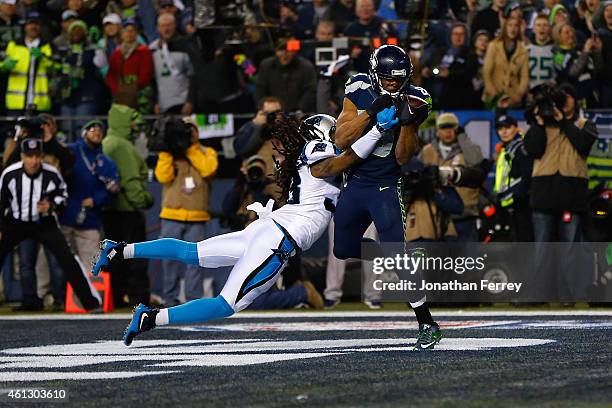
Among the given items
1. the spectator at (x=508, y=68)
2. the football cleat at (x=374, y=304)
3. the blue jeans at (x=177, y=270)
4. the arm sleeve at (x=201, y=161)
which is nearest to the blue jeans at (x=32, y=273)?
the blue jeans at (x=177, y=270)

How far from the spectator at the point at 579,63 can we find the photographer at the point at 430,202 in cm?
220

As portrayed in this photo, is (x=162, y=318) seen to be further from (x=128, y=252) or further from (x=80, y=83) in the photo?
(x=80, y=83)

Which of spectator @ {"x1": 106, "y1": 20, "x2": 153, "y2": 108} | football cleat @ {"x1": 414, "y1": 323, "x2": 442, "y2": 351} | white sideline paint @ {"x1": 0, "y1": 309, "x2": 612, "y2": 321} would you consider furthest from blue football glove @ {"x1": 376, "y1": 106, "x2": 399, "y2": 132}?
spectator @ {"x1": 106, "y1": 20, "x2": 153, "y2": 108}

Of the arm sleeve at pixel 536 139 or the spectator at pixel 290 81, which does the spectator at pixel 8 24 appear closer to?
the spectator at pixel 290 81

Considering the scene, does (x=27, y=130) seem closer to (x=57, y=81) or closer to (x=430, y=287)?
(x=57, y=81)

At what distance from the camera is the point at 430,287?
13961 mm

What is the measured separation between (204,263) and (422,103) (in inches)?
65.9

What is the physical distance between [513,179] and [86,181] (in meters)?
4.47

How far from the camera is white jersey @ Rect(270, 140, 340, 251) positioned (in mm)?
8531

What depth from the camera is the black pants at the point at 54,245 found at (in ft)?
45.1

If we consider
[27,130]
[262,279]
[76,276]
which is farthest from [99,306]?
[262,279]

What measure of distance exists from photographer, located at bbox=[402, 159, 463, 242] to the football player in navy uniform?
16.4 feet

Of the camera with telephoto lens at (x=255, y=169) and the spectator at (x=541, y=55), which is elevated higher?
the spectator at (x=541, y=55)

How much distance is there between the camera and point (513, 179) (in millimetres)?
14188
